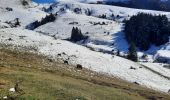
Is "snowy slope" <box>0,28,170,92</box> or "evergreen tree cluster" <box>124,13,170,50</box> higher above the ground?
"snowy slope" <box>0,28,170,92</box>

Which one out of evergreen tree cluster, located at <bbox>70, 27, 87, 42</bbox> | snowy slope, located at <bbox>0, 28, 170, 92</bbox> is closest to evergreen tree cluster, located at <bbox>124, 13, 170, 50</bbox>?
evergreen tree cluster, located at <bbox>70, 27, 87, 42</bbox>

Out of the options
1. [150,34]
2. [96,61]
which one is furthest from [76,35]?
[96,61]

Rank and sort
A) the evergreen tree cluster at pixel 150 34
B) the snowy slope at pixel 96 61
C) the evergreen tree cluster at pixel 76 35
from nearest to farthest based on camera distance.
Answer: the snowy slope at pixel 96 61 < the evergreen tree cluster at pixel 150 34 < the evergreen tree cluster at pixel 76 35

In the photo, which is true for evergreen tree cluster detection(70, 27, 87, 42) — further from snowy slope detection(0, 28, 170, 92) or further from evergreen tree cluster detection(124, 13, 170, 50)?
snowy slope detection(0, 28, 170, 92)

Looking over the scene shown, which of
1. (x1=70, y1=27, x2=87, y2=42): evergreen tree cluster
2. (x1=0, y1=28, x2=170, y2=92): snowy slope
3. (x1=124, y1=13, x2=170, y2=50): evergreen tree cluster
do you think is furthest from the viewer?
(x1=70, y1=27, x2=87, y2=42): evergreen tree cluster

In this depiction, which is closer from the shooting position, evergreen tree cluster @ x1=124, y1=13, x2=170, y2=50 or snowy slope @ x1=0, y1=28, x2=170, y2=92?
snowy slope @ x1=0, y1=28, x2=170, y2=92

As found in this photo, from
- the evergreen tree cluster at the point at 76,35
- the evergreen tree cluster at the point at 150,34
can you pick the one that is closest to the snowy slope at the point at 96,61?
the evergreen tree cluster at the point at 76,35

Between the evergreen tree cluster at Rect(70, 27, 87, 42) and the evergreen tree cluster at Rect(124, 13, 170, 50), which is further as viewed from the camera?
the evergreen tree cluster at Rect(70, 27, 87, 42)

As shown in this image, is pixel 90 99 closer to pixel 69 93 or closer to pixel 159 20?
pixel 69 93

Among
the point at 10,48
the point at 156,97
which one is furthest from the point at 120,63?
the point at 156,97

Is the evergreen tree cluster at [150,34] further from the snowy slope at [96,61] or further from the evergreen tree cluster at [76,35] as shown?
the snowy slope at [96,61]

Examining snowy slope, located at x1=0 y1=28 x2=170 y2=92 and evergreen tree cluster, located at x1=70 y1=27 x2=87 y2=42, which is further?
evergreen tree cluster, located at x1=70 y1=27 x2=87 y2=42

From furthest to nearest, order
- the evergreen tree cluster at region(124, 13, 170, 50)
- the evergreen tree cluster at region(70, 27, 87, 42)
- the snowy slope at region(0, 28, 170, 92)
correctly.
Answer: the evergreen tree cluster at region(70, 27, 87, 42)
the evergreen tree cluster at region(124, 13, 170, 50)
the snowy slope at region(0, 28, 170, 92)

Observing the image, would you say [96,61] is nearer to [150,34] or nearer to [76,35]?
[76,35]
